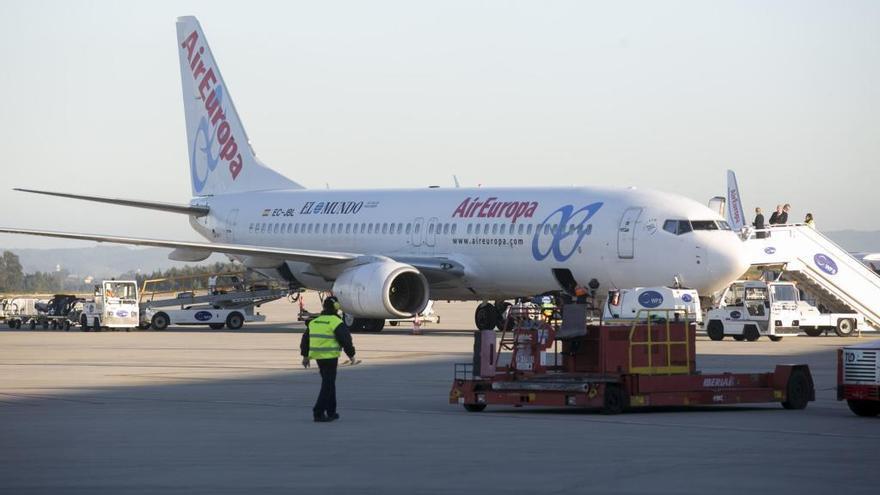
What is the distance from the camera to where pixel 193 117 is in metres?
47.3

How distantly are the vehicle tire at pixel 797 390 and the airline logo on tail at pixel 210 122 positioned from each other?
30.8 metres

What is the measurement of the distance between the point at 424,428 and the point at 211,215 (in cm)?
3183

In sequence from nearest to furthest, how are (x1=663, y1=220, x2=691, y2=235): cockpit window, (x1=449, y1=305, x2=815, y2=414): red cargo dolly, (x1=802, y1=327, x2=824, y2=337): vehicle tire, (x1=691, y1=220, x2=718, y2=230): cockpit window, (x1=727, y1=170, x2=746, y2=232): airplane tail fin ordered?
(x1=449, y1=305, x2=815, y2=414): red cargo dolly → (x1=663, y1=220, x2=691, y2=235): cockpit window → (x1=691, y1=220, x2=718, y2=230): cockpit window → (x1=802, y1=327, x2=824, y2=337): vehicle tire → (x1=727, y1=170, x2=746, y2=232): airplane tail fin

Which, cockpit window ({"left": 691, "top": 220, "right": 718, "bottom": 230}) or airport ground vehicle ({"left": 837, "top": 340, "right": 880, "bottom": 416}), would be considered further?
cockpit window ({"left": 691, "top": 220, "right": 718, "bottom": 230})

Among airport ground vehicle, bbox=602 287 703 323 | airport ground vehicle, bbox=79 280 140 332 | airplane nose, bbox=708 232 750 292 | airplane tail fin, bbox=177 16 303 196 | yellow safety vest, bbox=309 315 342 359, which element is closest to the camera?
yellow safety vest, bbox=309 315 342 359

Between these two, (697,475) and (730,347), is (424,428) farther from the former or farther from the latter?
(730,347)

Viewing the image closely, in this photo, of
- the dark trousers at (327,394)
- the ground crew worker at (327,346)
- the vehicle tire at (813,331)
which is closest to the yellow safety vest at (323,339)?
the ground crew worker at (327,346)

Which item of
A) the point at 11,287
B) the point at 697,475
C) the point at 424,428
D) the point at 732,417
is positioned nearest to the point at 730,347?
the point at 732,417

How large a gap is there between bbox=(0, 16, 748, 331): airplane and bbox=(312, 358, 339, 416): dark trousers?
18.4 metres

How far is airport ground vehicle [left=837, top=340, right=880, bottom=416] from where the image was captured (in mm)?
16375

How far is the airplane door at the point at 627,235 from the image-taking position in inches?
1346

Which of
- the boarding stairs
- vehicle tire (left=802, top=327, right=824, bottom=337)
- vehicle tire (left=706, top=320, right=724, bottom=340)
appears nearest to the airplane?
vehicle tire (left=706, top=320, right=724, bottom=340)

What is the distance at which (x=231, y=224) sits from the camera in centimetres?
4541

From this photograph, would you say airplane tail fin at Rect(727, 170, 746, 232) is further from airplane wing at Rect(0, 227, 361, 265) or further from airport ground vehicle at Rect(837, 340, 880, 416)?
airport ground vehicle at Rect(837, 340, 880, 416)
